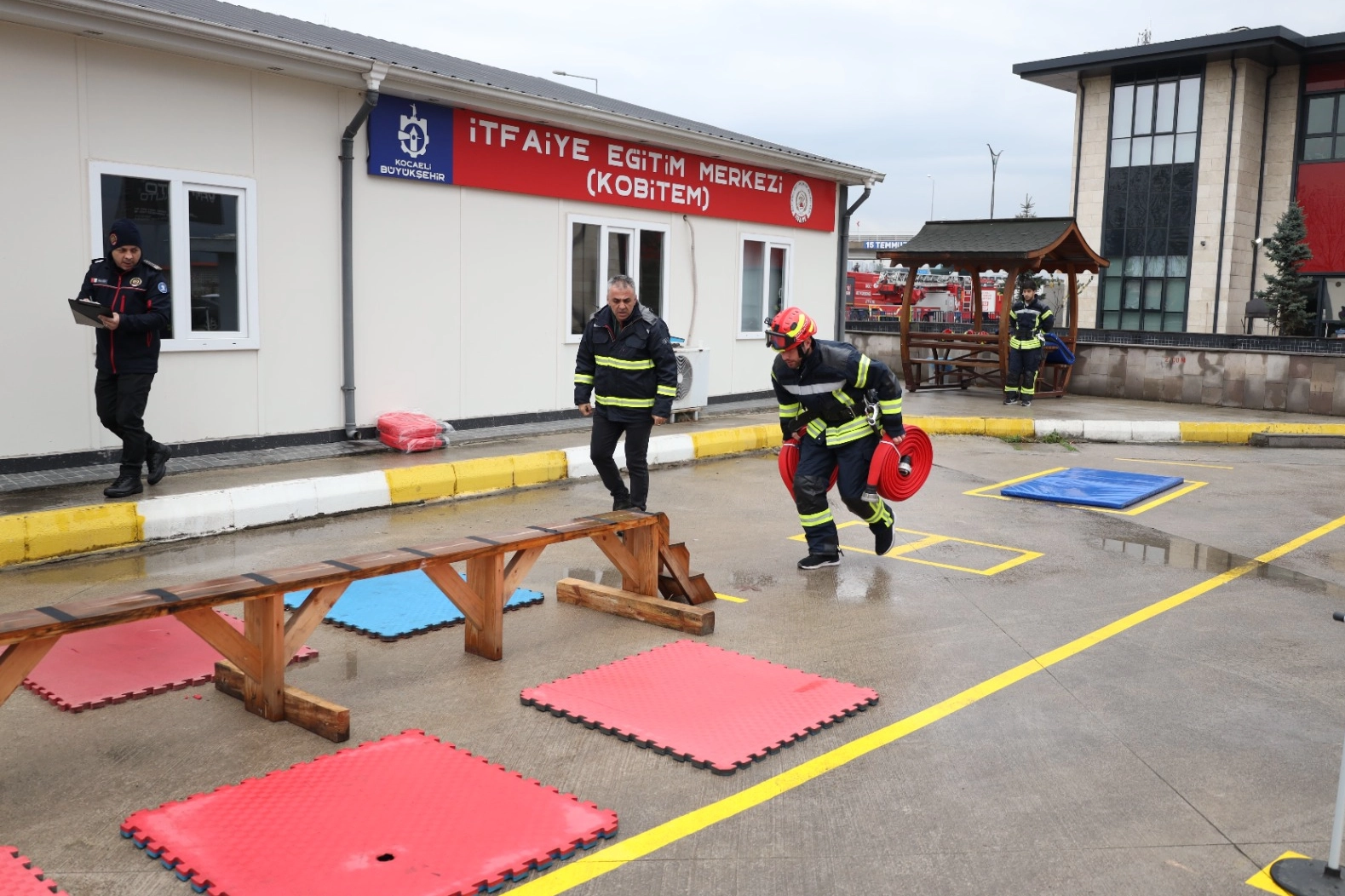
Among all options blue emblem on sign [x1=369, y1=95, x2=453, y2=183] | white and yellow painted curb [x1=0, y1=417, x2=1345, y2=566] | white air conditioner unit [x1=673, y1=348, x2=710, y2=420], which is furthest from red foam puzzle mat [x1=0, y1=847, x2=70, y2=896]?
white air conditioner unit [x1=673, y1=348, x2=710, y2=420]

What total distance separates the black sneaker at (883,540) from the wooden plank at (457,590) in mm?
3287

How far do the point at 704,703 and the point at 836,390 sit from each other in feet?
9.66

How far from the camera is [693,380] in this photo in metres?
14.8

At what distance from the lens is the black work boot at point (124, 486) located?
8.59m

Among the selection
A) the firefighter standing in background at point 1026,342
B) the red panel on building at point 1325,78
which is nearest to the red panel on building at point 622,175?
the firefighter standing in background at point 1026,342

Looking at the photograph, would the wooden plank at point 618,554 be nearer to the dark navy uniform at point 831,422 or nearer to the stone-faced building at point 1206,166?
the dark navy uniform at point 831,422

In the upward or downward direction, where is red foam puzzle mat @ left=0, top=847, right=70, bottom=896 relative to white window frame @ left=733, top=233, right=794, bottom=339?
downward

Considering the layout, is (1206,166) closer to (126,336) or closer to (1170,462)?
(1170,462)

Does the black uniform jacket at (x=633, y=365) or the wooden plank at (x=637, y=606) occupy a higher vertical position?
the black uniform jacket at (x=633, y=365)

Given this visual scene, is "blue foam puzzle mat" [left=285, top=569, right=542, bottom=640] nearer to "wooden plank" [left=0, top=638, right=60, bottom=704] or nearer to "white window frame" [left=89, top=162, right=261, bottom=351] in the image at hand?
"wooden plank" [left=0, top=638, right=60, bottom=704]

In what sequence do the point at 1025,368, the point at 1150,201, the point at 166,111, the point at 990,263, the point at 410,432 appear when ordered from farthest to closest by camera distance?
1. the point at 1150,201
2. the point at 990,263
3. the point at 1025,368
4. the point at 410,432
5. the point at 166,111

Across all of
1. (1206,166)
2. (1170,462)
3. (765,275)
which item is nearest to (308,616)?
(1170,462)

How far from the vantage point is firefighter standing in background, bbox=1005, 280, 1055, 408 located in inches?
728

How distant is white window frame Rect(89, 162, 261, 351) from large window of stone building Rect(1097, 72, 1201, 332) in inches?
1236
